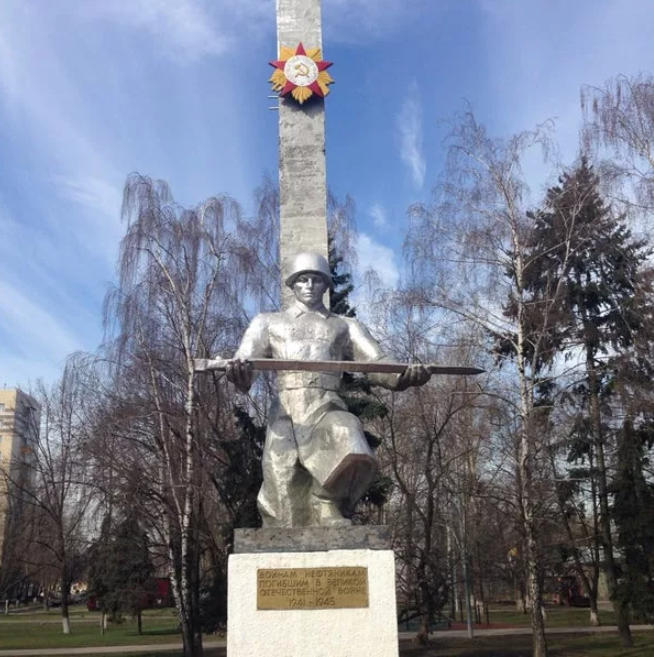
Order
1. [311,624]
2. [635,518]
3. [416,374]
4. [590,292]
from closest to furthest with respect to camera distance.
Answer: [311,624], [416,374], [635,518], [590,292]

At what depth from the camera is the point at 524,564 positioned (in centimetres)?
1355

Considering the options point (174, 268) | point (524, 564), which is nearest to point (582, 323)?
point (524, 564)

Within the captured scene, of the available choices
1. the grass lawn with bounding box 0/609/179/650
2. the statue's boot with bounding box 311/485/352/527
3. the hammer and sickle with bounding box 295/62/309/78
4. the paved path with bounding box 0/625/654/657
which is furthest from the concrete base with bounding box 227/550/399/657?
the grass lawn with bounding box 0/609/179/650

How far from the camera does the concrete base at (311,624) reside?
4.39 meters

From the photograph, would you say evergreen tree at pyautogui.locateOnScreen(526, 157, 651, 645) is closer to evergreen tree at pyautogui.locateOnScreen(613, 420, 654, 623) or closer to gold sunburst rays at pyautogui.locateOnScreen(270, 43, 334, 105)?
evergreen tree at pyautogui.locateOnScreen(613, 420, 654, 623)

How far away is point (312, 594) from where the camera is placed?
177 inches

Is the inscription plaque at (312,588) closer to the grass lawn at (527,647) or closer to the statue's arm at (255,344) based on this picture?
the statue's arm at (255,344)

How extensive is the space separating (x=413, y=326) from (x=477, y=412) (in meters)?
5.27

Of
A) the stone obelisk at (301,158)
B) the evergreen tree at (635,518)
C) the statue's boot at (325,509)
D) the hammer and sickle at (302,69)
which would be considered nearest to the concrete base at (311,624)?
the statue's boot at (325,509)

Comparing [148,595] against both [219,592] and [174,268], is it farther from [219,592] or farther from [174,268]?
[174,268]

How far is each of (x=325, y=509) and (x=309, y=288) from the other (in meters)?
1.55

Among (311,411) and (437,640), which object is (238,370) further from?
(437,640)

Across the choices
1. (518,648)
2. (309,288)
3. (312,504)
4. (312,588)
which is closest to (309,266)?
(309,288)

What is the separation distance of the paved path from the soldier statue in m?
13.7
